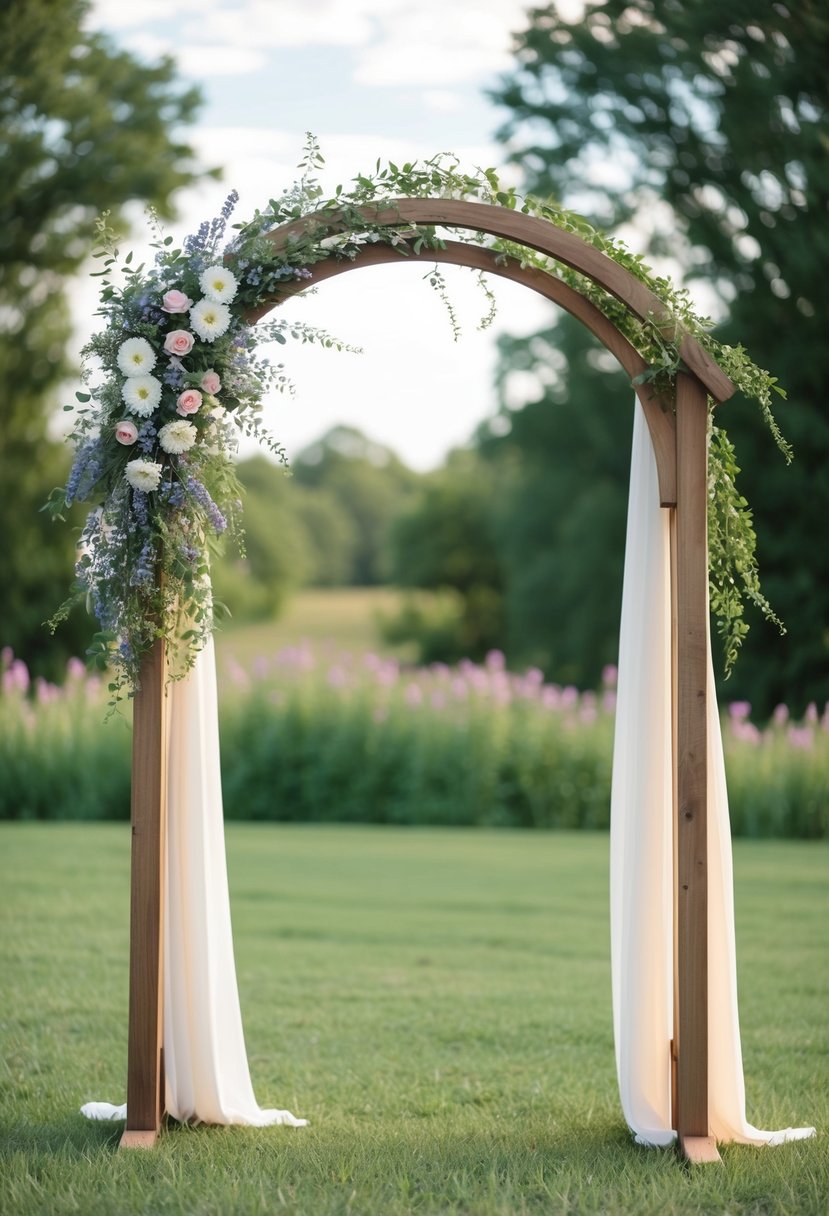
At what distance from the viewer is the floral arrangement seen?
11.2 feet

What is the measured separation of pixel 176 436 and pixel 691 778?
1.71 meters

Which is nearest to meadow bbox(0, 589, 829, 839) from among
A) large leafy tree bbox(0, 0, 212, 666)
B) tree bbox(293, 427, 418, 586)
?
large leafy tree bbox(0, 0, 212, 666)

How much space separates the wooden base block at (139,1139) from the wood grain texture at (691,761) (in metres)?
1.45

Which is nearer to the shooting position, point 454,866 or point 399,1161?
point 399,1161

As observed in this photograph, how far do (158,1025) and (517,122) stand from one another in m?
16.2

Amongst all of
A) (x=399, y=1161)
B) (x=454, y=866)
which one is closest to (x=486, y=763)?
(x=454, y=866)

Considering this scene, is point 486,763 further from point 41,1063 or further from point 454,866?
point 41,1063

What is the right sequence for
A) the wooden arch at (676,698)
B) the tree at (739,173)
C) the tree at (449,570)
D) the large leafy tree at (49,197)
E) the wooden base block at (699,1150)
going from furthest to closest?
Result: the tree at (449,570) < the large leafy tree at (49,197) < the tree at (739,173) < the wooden arch at (676,698) < the wooden base block at (699,1150)

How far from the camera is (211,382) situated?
342 cm

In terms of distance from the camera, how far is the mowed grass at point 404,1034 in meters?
3.09

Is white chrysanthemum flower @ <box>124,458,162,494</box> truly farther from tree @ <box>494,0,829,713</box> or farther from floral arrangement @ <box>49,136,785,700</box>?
tree @ <box>494,0,829,713</box>

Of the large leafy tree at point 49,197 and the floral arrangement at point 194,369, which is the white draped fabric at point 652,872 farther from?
the large leafy tree at point 49,197

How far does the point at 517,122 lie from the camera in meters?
17.4

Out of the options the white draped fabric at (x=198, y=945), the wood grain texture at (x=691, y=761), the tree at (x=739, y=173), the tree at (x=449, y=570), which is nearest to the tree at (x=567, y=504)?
the tree at (x=739, y=173)
